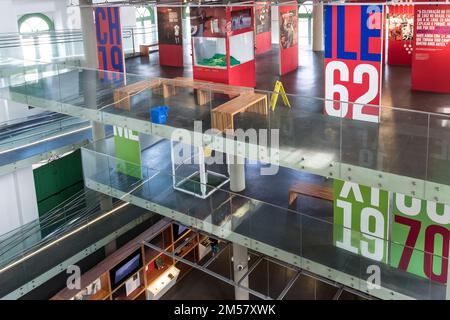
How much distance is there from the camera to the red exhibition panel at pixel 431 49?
12.1m

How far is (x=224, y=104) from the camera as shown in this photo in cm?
1088

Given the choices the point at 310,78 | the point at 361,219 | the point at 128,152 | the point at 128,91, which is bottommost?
the point at 361,219

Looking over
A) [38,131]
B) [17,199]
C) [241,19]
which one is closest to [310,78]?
[241,19]

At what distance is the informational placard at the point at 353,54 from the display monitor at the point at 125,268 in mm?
8357

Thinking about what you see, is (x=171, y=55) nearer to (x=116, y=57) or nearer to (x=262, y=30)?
(x=116, y=57)

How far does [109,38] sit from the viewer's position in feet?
47.2

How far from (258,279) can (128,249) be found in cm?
403

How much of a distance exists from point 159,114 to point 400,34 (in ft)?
27.7

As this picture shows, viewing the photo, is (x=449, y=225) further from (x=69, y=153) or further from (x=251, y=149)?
(x=69, y=153)

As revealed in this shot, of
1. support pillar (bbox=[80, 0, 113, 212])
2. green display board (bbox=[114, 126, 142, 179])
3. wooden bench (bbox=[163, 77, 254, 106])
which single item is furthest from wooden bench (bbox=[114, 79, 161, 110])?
support pillar (bbox=[80, 0, 113, 212])

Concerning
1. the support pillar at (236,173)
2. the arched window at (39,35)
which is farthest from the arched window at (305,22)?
the support pillar at (236,173)

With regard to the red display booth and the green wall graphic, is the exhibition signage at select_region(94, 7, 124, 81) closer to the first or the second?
the red display booth

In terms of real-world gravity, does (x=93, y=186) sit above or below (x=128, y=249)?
above
